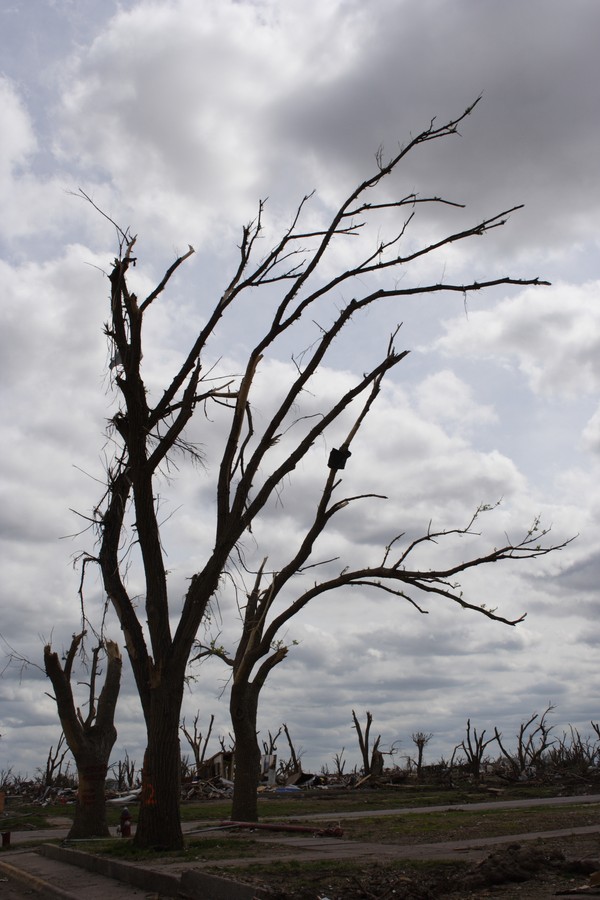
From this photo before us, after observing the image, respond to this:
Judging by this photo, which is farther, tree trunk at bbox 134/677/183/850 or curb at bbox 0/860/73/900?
tree trunk at bbox 134/677/183/850

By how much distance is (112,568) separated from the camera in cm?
1202

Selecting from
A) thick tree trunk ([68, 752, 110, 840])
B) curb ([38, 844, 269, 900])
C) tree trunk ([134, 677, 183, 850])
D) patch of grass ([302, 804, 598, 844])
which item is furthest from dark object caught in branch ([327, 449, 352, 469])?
curb ([38, 844, 269, 900])

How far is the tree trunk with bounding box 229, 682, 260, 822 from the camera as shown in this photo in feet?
50.9

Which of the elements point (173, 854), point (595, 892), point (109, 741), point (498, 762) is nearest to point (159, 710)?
point (173, 854)

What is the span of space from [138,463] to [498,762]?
33.7 meters

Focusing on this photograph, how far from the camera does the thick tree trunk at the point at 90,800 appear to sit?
14219 millimetres

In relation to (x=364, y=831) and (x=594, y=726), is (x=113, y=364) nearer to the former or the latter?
(x=364, y=831)

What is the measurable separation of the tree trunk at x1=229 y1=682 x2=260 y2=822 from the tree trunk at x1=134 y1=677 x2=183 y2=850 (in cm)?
511

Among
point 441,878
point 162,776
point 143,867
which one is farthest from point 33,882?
point 441,878

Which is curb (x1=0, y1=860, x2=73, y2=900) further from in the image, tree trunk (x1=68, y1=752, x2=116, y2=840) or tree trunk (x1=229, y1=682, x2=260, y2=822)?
tree trunk (x1=229, y1=682, x2=260, y2=822)

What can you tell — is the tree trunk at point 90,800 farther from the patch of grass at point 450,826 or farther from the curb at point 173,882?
the patch of grass at point 450,826

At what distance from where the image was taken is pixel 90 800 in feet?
47.2

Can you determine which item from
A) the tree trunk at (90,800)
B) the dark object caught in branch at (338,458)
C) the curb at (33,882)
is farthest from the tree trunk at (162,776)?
the dark object caught in branch at (338,458)

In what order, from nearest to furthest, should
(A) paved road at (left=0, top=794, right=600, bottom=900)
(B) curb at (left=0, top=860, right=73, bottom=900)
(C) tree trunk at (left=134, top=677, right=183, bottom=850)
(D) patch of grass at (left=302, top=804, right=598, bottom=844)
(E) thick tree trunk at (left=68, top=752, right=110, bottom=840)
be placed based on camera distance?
1. (A) paved road at (left=0, top=794, right=600, bottom=900)
2. (B) curb at (left=0, top=860, right=73, bottom=900)
3. (C) tree trunk at (left=134, top=677, right=183, bottom=850)
4. (D) patch of grass at (left=302, top=804, right=598, bottom=844)
5. (E) thick tree trunk at (left=68, top=752, right=110, bottom=840)
